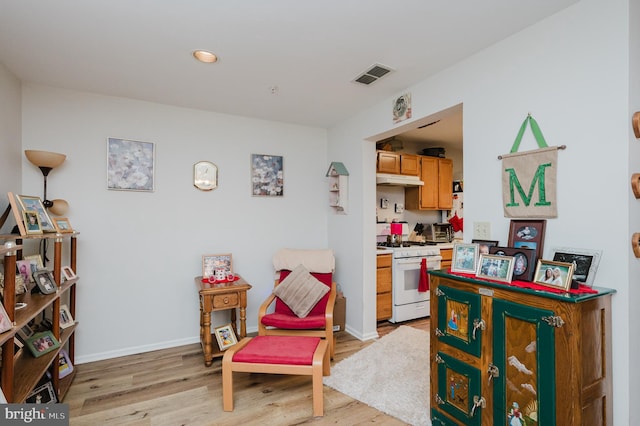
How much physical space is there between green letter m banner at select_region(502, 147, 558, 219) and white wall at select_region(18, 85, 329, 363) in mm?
2416

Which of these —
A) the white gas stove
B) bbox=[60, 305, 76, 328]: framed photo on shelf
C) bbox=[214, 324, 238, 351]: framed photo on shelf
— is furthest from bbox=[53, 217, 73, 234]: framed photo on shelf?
the white gas stove

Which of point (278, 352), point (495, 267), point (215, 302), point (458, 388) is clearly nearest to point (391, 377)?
point (458, 388)

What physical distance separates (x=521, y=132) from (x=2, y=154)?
3.59m

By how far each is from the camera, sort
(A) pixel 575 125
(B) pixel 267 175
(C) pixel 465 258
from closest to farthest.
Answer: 1. (A) pixel 575 125
2. (C) pixel 465 258
3. (B) pixel 267 175

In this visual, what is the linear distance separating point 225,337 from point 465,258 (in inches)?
90.6

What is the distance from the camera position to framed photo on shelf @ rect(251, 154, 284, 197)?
365cm

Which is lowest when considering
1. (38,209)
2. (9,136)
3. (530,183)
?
(38,209)

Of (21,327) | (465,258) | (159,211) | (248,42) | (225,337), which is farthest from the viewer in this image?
(159,211)

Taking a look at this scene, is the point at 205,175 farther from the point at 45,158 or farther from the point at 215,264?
the point at 45,158

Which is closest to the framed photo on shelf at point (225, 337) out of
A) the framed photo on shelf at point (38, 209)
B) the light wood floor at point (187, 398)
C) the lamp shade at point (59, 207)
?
the light wood floor at point (187, 398)

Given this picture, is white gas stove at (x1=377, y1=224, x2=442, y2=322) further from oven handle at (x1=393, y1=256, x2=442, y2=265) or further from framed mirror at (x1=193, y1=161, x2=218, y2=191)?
framed mirror at (x1=193, y1=161, x2=218, y2=191)

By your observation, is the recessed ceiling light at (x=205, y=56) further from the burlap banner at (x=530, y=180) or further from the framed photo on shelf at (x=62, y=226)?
the burlap banner at (x=530, y=180)

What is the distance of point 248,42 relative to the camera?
2059mm

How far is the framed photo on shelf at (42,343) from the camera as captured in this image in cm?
204
